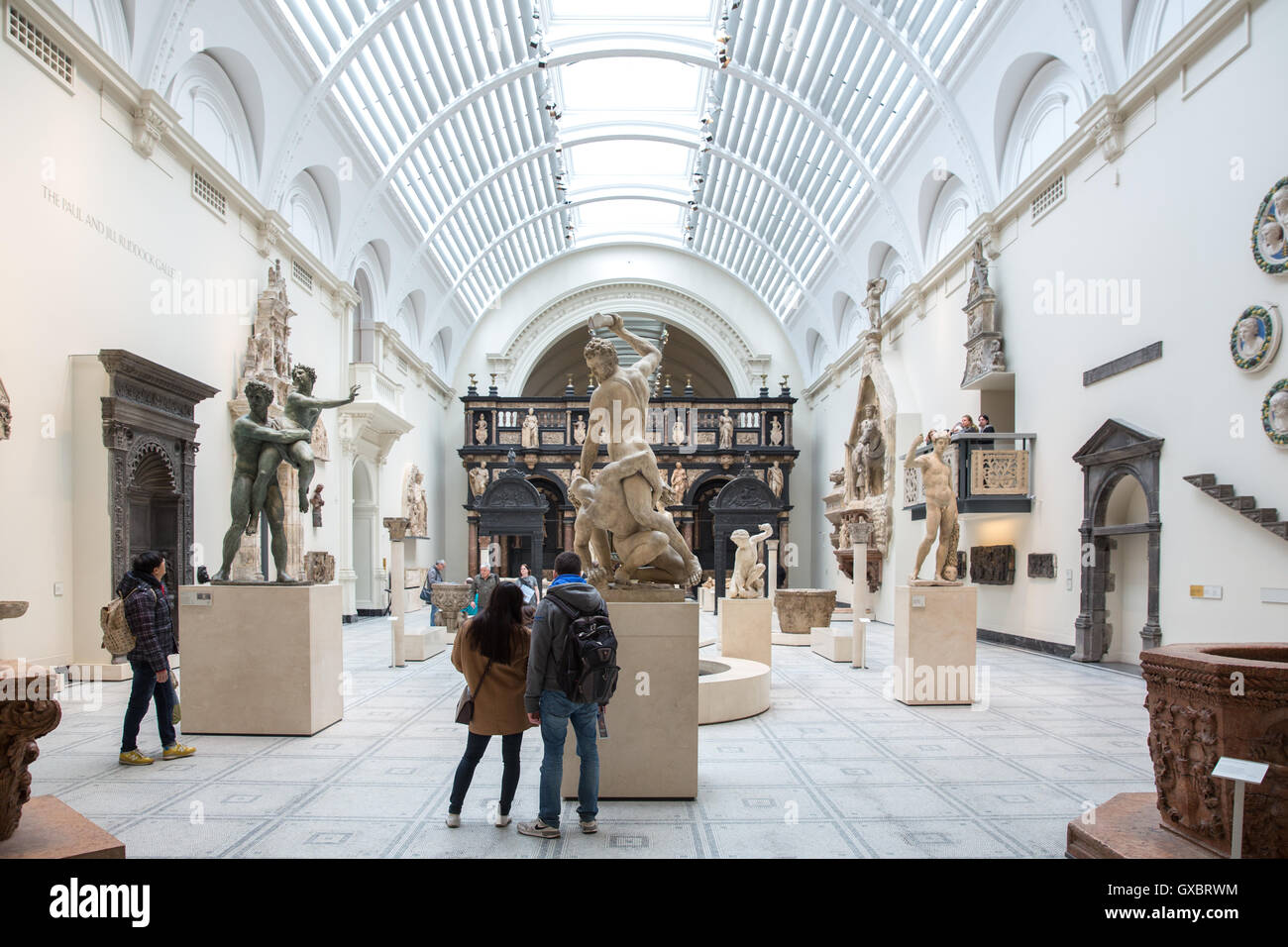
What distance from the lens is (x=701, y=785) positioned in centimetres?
566

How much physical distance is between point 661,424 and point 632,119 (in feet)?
31.9

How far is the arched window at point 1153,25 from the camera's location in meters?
10.0

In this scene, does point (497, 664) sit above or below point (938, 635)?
above

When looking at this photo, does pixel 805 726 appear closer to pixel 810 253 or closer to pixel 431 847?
pixel 431 847

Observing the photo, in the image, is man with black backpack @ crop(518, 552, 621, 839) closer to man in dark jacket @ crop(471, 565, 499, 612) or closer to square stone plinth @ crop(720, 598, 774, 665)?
square stone plinth @ crop(720, 598, 774, 665)

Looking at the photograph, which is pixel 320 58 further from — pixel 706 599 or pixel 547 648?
pixel 706 599

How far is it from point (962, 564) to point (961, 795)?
11100mm

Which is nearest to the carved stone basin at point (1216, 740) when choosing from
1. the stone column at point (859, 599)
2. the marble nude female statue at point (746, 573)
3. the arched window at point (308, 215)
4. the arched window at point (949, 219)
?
the stone column at point (859, 599)

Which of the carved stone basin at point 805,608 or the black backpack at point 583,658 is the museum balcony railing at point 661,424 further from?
the black backpack at point 583,658

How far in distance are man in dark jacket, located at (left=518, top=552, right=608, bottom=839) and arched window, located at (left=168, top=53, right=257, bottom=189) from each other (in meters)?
10.9

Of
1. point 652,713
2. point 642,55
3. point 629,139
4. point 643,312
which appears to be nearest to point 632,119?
point 629,139

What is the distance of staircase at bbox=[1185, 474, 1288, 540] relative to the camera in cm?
793

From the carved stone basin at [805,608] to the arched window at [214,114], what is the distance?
1231 cm

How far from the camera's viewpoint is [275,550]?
23.8 ft
